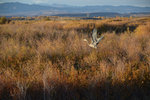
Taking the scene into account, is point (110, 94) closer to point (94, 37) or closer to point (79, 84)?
point (79, 84)

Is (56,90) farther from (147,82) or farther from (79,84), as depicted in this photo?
(147,82)

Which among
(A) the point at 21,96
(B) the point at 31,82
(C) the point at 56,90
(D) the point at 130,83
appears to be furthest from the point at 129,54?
(A) the point at 21,96

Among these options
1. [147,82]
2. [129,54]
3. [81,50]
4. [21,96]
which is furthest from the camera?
[81,50]

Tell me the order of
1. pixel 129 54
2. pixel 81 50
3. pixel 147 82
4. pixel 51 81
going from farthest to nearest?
pixel 81 50 → pixel 129 54 → pixel 147 82 → pixel 51 81

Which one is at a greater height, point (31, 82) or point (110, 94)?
point (31, 82)

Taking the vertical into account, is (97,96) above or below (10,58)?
below

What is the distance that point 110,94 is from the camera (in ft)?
8.23

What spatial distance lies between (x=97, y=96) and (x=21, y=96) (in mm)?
1517

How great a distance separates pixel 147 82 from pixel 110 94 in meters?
1.02

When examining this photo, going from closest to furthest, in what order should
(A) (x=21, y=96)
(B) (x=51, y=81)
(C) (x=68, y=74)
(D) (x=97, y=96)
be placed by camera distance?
(A) (x=21, y=96)
(D) (x=97, y=96)
(B) (x=51, y=81)
(C) (x=68, y=74)

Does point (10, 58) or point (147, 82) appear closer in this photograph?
point (147, 82)

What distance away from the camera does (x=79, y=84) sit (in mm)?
2650

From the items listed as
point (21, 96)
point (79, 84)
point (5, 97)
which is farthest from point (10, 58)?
point (79, 84)

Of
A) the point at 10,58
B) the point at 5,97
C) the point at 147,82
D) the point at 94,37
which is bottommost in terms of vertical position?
the point at 5,97
